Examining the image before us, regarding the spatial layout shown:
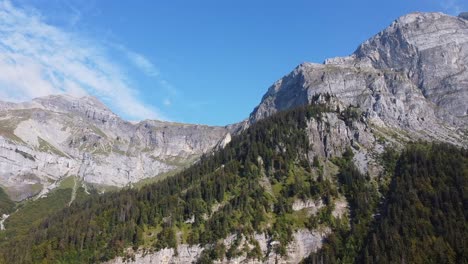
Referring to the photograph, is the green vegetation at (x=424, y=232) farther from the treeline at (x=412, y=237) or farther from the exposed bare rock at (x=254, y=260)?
the exposed bare rock at (x=254, y=260)

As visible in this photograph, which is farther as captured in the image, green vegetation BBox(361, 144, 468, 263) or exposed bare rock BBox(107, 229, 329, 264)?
exposed bare rock BBox(107, 229, 329, 264)

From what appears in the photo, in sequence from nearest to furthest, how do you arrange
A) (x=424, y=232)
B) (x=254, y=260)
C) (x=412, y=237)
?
(x=412, y=237), (x=424, y=232), (x=254, y=260)

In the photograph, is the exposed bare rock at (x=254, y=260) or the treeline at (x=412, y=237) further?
the exposed bare rock at (x=254, y=260)

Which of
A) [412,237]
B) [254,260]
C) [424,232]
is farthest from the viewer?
[254,260]

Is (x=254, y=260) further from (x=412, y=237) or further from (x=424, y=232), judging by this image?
(x=424, y=232)

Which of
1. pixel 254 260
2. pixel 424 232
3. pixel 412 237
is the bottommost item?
pixel 254 260

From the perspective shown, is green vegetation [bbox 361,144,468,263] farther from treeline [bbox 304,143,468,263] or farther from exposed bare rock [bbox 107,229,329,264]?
exposed bare rock [bbox 107,229,329,264]

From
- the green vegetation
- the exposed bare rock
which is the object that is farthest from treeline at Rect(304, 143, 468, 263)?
the exposed bare rock

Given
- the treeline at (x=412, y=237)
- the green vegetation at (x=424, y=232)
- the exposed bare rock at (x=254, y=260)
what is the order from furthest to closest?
the exposed bare rock at (x=254, y=260) < the treeline at (x=412, y=237) < the green vegetation at (x=424, y=232)

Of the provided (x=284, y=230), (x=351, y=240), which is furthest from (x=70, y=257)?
(x=351, y=240)

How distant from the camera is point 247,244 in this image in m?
192

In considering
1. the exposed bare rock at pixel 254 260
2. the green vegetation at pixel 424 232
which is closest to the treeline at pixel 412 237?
the green vegetation at pixel 424 232

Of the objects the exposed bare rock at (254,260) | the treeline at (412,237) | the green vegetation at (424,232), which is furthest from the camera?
the exposed bare rock at (254,260)

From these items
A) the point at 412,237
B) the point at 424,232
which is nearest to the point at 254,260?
the point at 412,237
